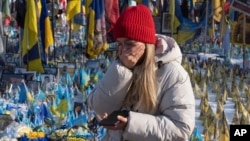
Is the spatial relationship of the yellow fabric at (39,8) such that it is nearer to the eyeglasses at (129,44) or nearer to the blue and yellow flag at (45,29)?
the blue and yellow flag at (45,29)

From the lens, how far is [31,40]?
7891mm

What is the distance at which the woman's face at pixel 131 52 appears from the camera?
193 cm

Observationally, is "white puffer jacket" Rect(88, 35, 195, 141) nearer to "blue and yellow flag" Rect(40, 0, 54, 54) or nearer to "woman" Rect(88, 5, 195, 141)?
"woman" Rect(88, 5, 195, 141)

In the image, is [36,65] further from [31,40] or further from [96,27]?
[96,27]

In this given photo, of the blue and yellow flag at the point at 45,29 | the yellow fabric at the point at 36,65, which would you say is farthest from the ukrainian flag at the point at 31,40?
the blue and yellow flag at the point at 45,29

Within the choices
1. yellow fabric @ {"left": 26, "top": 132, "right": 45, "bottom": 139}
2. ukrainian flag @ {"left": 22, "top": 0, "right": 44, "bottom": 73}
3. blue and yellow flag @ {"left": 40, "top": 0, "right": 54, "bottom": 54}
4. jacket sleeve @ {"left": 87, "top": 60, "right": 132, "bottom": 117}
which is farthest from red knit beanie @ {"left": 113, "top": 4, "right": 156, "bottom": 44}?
blue and yellow flag @ {"left": 40, "top": 0, "right": 54, "bottom": 54}

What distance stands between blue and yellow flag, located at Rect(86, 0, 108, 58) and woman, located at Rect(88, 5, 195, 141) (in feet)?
21.7

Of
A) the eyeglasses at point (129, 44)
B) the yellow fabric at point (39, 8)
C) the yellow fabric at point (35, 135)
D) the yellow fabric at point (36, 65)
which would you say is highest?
the yellow fabric at point (39, 8)

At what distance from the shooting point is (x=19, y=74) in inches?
321

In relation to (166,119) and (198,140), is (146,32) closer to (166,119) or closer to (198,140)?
(166,119)

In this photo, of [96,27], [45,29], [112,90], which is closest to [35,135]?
[112,90]

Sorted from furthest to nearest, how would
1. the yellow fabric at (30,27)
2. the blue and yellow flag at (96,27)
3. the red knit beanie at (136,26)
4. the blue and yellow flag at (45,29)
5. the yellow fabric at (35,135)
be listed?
the blue and yellow flag at (96,27) < the blue and yellow flag at (45,29) < the yellow fabric at (30,27) < the yellow fabric at (35,135) < the red knit beanie at (136,26)

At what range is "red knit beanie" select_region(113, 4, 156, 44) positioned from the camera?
1950 mm

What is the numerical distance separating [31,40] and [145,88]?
20.4 ft
